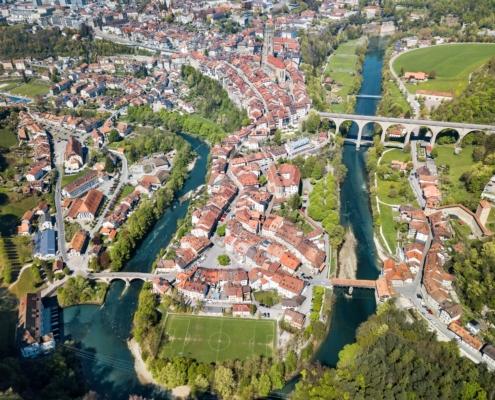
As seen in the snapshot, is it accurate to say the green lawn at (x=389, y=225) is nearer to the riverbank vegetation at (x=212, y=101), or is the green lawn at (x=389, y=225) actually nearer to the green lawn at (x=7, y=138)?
the riverbank vegetation at (x=212, y=101)

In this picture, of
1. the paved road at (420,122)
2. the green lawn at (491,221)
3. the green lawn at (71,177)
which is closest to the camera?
the green lawn at (491,221)

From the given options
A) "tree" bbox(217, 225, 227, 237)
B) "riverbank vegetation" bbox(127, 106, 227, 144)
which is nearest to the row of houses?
"riverbank vegetation" bbox(127, 106, 227, 144)

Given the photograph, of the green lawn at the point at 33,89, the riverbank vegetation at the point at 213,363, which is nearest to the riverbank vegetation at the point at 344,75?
the riverbank vegetation at the point at 213,363

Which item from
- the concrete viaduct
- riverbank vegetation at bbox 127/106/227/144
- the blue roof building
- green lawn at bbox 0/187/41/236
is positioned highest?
the concrete viaduct

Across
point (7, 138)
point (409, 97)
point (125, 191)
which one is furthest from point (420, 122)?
point (7, 138)

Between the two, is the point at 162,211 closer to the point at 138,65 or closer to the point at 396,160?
the point at 396,160

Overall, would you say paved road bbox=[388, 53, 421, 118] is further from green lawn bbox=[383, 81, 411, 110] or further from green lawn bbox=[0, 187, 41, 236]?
green lawn bbox=[0, 187, 41, 236]
